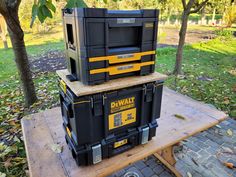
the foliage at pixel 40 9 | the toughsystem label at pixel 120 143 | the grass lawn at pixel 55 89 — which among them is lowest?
the grass lawn at pixel 55 89

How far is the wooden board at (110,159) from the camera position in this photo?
132 cm

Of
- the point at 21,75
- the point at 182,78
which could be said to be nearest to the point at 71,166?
the point at 21,75

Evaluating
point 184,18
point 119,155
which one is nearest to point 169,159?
point 119,155

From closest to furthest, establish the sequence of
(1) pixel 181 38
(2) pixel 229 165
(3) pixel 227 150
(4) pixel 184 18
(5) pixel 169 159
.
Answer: (5) pixel 169 159
(2) pixel 229 165
(3) pixel 227 150
(4) pixel 184 18
(1) pixel 181 38

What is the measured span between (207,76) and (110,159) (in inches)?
160

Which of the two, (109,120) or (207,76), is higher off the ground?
(109,120)

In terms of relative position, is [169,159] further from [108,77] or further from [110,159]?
[108,77]

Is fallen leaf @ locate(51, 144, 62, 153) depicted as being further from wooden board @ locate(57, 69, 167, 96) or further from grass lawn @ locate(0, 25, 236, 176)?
grass lawn @ locate(0, 25, 236, 176)

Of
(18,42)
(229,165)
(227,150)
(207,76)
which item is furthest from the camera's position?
(207,76)

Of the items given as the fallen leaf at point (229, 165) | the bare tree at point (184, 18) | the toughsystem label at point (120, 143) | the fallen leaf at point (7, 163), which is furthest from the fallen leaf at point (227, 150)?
the fallen leaf at point (7, 163)

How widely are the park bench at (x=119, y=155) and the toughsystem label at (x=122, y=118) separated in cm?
26

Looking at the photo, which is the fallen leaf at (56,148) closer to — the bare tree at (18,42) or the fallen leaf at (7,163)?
the fallen leaf at (7,163)

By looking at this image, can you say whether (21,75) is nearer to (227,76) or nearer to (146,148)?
(146,148)

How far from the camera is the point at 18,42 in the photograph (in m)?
2.71
